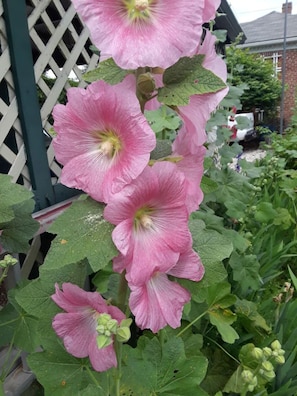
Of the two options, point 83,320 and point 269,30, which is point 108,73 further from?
point 269,30

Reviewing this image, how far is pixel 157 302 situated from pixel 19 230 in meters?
0.66

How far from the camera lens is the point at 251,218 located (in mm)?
2295

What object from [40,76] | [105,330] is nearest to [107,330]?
[105,330]

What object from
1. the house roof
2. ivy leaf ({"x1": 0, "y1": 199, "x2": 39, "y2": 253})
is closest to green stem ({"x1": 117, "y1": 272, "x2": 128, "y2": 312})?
ivy leaf ({"x1": 0, "y1": 199, "x2": 39, "y2": 253})

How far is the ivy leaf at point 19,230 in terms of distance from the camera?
1.16 m

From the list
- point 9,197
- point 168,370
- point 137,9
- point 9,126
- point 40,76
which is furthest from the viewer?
point 40,76

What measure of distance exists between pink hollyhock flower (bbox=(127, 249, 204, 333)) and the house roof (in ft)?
70.2

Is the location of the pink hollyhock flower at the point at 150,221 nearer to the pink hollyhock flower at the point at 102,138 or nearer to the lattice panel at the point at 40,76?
the pink hollyhock flower at the point at 102,138

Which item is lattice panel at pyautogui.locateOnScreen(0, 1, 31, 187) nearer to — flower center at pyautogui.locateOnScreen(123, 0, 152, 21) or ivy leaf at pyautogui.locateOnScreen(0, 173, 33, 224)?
ivy leaf at pyautogui.locateOnScreen(0, 173, 33, 224)

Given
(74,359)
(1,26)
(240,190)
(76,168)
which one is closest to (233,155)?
(240,190)

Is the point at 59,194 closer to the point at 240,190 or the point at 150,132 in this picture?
the point at 240,190

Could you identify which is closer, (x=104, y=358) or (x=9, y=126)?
(x=104, y=358)

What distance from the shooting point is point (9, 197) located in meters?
0.98

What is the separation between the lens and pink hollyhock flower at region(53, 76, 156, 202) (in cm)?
55
